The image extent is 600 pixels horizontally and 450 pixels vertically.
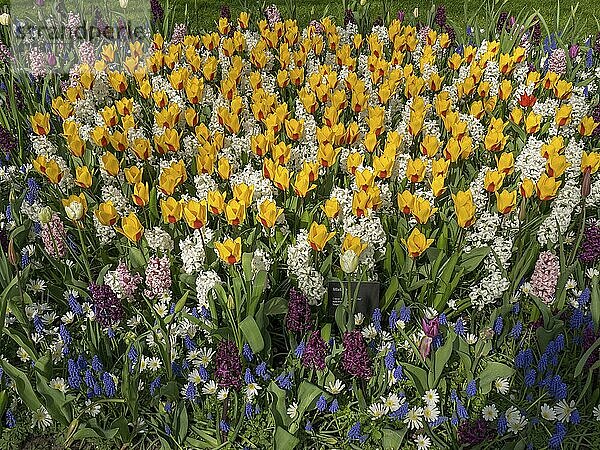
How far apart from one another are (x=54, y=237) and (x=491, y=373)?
1565 mm

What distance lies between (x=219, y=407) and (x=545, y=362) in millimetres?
1006

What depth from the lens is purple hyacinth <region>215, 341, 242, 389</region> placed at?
2.03 metres

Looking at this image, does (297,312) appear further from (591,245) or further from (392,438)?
(591,245)

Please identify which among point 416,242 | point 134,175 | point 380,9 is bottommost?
point 416,242

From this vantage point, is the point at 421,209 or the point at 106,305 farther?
the point at 421,209

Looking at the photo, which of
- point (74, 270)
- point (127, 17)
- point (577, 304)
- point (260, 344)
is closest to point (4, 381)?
point (74, 270)

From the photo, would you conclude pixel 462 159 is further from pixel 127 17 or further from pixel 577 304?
pixel 127 17

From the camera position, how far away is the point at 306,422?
217 centimetres

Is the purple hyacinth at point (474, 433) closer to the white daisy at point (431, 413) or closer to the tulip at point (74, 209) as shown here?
the white daisy at point (431, 413)

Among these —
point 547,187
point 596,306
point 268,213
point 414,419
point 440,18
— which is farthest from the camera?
point 440,18

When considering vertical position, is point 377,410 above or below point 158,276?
below

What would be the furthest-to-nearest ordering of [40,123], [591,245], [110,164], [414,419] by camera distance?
[40,123]
[110,164]
[591,245]
[414,419]

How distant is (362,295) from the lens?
93.6 inches

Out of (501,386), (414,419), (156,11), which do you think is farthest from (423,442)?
(156,11)
